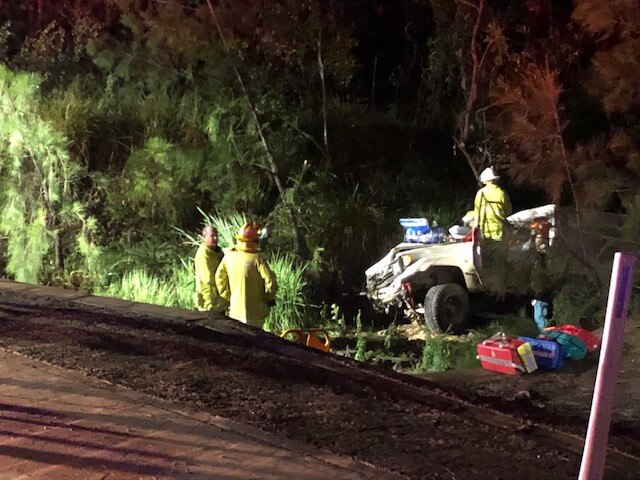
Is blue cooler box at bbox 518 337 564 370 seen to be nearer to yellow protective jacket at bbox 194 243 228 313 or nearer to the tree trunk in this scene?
yellow protective jacket at bbox 194 243 228 313

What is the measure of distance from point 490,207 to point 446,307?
1605mm

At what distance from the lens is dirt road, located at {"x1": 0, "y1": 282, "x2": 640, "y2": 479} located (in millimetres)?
3898

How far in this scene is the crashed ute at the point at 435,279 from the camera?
8828 millimetres

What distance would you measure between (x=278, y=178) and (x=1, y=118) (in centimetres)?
386

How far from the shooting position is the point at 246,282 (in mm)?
7410

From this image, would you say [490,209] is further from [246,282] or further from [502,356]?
[502,356]

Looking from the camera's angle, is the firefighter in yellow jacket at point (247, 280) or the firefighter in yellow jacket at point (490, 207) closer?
the firefighter in yellow jacket at point (247, 280)

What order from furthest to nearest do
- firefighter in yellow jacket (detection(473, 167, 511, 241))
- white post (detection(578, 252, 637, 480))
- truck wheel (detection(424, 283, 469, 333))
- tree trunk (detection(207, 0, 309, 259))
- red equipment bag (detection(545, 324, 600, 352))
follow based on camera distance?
tree trunk (detection(207, 0, 309, 259)) < firefighter in yellow jacket (detection(473, 167, 511, 241)) < truck wheel (detection(424, 283, 469, 333)) < red equipment bag (detection(545, 324, 600, 352)) < white post (detection(578, 252, 637, 480))

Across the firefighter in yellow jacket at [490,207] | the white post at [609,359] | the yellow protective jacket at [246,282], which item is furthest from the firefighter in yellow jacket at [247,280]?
the white post at [609,359]

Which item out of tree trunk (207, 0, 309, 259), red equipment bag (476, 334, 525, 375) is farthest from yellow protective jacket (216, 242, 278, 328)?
tree trunk (207, 0, 309, 259)

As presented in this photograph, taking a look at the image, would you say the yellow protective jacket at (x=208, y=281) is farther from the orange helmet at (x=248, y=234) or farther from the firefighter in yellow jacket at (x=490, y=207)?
the firefighter in yellow jacket at (x=490, y=207)

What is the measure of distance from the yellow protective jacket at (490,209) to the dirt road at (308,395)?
3940mm

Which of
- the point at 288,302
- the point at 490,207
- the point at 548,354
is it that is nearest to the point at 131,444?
the point at 548,354

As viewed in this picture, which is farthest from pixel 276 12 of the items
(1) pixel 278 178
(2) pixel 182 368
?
(2) pixel 182 368
